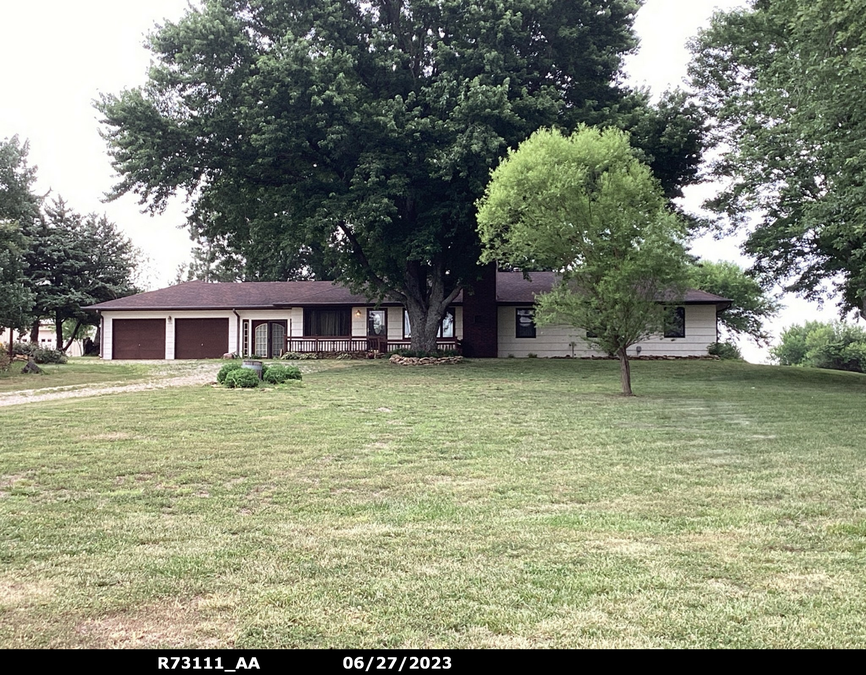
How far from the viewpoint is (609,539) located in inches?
163

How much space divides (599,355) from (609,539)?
956 inches

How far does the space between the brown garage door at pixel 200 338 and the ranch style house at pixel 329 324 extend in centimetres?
5

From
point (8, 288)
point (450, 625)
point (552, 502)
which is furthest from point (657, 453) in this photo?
point (8, 288)

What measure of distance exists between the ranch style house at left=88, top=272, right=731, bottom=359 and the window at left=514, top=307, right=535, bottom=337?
4 cm

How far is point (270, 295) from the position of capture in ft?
107

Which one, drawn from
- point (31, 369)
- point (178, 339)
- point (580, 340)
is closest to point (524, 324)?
point (580, 340)

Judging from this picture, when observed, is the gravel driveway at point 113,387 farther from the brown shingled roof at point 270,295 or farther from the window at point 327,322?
the brown shingled roof at point 270,295

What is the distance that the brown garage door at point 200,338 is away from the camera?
31.3 metres

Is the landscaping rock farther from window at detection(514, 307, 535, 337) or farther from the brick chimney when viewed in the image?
window at detection(514, 307, 535, 337)

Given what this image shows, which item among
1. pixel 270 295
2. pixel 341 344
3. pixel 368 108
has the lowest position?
pixel 341 344

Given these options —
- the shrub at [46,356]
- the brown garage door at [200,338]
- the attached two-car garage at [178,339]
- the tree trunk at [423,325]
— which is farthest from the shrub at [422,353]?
the shrub at [46,356]

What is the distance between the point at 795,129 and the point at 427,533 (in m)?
13.4

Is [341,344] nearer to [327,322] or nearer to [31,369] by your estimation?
[327,322]

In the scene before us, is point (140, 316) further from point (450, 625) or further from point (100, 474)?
point (450, 625)
